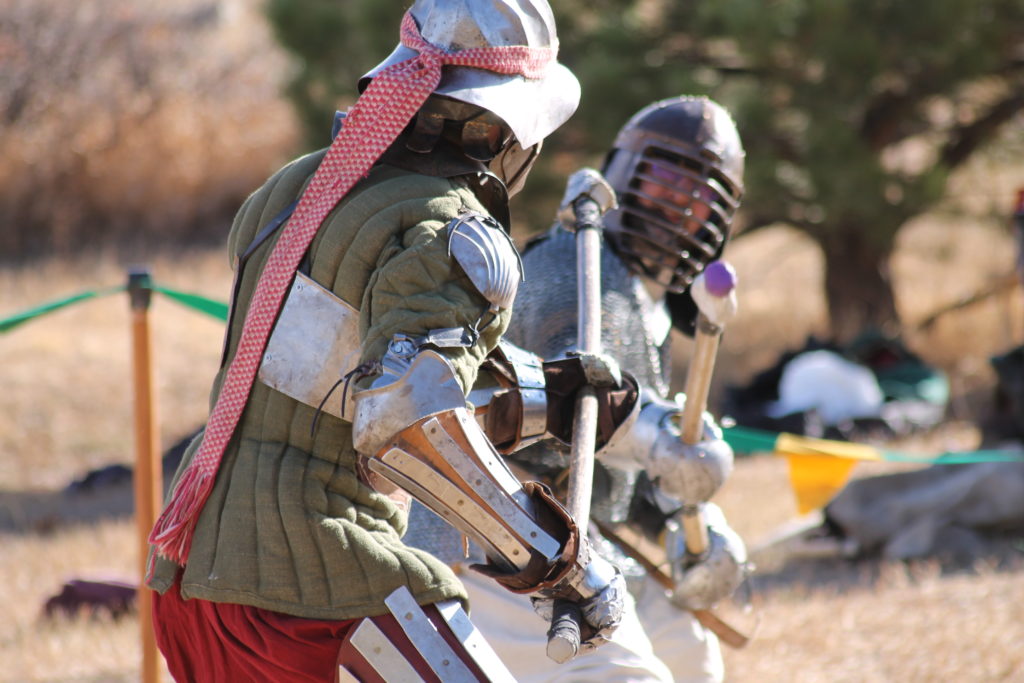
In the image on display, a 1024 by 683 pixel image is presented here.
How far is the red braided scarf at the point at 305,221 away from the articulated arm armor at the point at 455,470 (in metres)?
0.24

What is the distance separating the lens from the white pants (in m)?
2.50

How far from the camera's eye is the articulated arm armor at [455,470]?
5.72 ft

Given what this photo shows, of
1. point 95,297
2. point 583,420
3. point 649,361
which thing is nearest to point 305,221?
point 583,420

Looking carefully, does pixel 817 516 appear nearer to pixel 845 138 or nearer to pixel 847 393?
pixel 847 393

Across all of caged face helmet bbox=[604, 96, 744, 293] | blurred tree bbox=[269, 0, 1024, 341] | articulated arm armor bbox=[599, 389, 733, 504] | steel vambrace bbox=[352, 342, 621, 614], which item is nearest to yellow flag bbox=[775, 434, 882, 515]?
caged face helmet bbox=[604, 96, 744, 293]

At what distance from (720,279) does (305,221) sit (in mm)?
828

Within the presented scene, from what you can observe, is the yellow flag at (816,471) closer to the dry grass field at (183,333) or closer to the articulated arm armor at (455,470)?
the dry grass field at (183,333)

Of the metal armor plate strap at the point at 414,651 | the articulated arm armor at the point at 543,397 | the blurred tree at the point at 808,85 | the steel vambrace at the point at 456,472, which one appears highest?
the blurred tree at the point at 808,85

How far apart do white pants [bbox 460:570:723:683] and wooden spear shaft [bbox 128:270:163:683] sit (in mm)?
1090

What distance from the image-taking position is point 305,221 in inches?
76.6

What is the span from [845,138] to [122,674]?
5.75m

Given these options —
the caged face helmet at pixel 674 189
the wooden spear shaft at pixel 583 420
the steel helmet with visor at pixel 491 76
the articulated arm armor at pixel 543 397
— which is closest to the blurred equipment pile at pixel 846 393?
the caged face helmet at pixel 674 189

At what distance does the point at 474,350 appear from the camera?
184 centimetres

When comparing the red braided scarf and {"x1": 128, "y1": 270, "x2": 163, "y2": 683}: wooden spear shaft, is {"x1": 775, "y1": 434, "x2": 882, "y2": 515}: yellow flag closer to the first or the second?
{"x1": 128, "y1": 270, "x2": 163, "y2": 683}: wooden spear shaft
